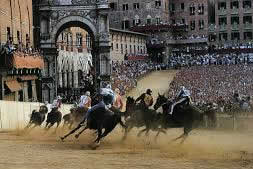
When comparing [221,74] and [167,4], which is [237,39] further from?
[221,74]

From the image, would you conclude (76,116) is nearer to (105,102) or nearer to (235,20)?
(105,102)

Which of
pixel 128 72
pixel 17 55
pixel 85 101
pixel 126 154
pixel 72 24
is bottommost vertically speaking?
pixel 126 154

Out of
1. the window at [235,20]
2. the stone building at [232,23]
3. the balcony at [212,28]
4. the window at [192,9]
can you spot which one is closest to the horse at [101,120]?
the stone building at [232,23]

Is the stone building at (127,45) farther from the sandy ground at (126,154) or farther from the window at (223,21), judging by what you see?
the sandy ground at (126,154)

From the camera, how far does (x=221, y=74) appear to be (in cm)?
7319

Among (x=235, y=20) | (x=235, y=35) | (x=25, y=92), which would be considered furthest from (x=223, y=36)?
(x=25, y=92)

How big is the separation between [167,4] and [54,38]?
185 ft

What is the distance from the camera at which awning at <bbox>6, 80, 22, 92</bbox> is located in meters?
39.7

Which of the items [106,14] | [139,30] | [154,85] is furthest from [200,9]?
[106,14]

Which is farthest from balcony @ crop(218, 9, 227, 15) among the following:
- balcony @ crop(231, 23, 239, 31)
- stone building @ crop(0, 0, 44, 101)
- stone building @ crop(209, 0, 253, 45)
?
stone building @ crop(0, 0, 44, 101)

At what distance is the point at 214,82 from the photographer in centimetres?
6538

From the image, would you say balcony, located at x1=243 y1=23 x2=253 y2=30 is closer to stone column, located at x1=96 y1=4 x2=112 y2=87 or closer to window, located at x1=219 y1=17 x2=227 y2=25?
window, located at x1=219 y1=17 x2=227 y2=25

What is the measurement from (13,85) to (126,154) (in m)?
24.4

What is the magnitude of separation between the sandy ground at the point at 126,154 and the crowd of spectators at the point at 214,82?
24161mm
